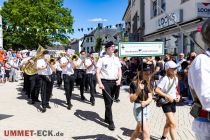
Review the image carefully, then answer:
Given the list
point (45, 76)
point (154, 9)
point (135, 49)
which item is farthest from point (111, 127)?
point (154, 9)

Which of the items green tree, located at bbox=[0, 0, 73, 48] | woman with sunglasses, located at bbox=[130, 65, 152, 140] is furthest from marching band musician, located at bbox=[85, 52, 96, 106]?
green tree, located at bbox=[0, 0, 73, 48]

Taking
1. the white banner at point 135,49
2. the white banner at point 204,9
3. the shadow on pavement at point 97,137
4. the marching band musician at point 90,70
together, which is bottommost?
the shadow on pavement at point 97,137

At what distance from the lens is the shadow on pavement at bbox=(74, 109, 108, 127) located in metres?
9.00

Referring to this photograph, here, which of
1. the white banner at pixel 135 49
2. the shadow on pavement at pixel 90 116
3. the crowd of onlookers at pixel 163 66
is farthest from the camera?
the crowd of onlookers at pixel 163 66

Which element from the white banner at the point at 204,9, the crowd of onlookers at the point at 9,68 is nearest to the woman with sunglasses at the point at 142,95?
the white banner at the point at 204,9

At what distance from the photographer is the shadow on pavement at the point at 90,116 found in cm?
900

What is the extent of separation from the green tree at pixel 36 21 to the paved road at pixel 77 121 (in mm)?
38056

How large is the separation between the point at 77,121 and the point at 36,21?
144 ft

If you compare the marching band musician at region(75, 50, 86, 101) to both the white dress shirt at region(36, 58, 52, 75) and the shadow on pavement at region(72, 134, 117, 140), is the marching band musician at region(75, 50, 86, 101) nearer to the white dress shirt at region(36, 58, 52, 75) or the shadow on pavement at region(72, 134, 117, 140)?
the white dress shirt at region(36, 58, 52, 75)

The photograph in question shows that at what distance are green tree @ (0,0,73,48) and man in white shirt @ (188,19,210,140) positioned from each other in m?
46.6

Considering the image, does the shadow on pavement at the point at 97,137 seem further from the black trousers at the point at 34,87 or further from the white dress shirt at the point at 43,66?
the black trousers at the point at 34,87

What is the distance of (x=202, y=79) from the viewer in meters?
2.48

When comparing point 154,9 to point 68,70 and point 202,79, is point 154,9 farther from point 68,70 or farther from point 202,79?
point 202,79

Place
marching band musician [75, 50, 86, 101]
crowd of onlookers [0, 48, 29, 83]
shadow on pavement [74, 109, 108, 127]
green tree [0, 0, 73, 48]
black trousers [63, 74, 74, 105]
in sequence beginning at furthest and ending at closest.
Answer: green tree [0, 0, 73, 48] → crowd of onlookers [0, 48, 29, 83] → marching band musician [75, 50, 86, 101] → black trousers [63, 74, 74, 105] → shadow on pavement [74, 109, 108, 127]
